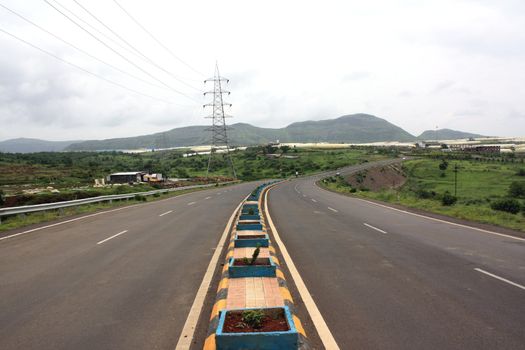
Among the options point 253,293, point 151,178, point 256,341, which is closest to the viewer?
point 256,341

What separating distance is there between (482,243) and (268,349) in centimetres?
982

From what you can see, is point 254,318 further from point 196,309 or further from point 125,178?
point 125,178

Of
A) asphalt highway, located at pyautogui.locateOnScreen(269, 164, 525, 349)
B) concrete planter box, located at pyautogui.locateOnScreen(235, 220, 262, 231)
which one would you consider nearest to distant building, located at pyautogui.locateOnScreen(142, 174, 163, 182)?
concrete planter box, located at pyautogui.locateOnScreen(235, 220, 262, 231)

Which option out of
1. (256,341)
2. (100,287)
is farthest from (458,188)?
(256,341)

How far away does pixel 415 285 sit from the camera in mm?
7465

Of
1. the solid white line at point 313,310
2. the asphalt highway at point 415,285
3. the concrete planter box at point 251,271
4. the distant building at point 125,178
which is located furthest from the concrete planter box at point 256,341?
the distant building at point 125,178

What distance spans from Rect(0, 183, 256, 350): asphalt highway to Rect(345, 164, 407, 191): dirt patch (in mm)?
63893

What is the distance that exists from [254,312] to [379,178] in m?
85.4

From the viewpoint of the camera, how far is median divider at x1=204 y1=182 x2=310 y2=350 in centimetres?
445

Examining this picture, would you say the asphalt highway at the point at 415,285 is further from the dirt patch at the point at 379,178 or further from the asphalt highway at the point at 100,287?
the dirt patch at the point at 379,178

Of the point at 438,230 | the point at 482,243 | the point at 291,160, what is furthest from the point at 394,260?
the point at 291,160

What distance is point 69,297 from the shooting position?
700 cm

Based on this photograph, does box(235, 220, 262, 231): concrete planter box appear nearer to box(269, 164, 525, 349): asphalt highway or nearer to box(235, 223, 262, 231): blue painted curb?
box(235, 223, 262, 231): blue painted curb

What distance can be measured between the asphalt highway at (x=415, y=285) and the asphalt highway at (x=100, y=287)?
248 cm
